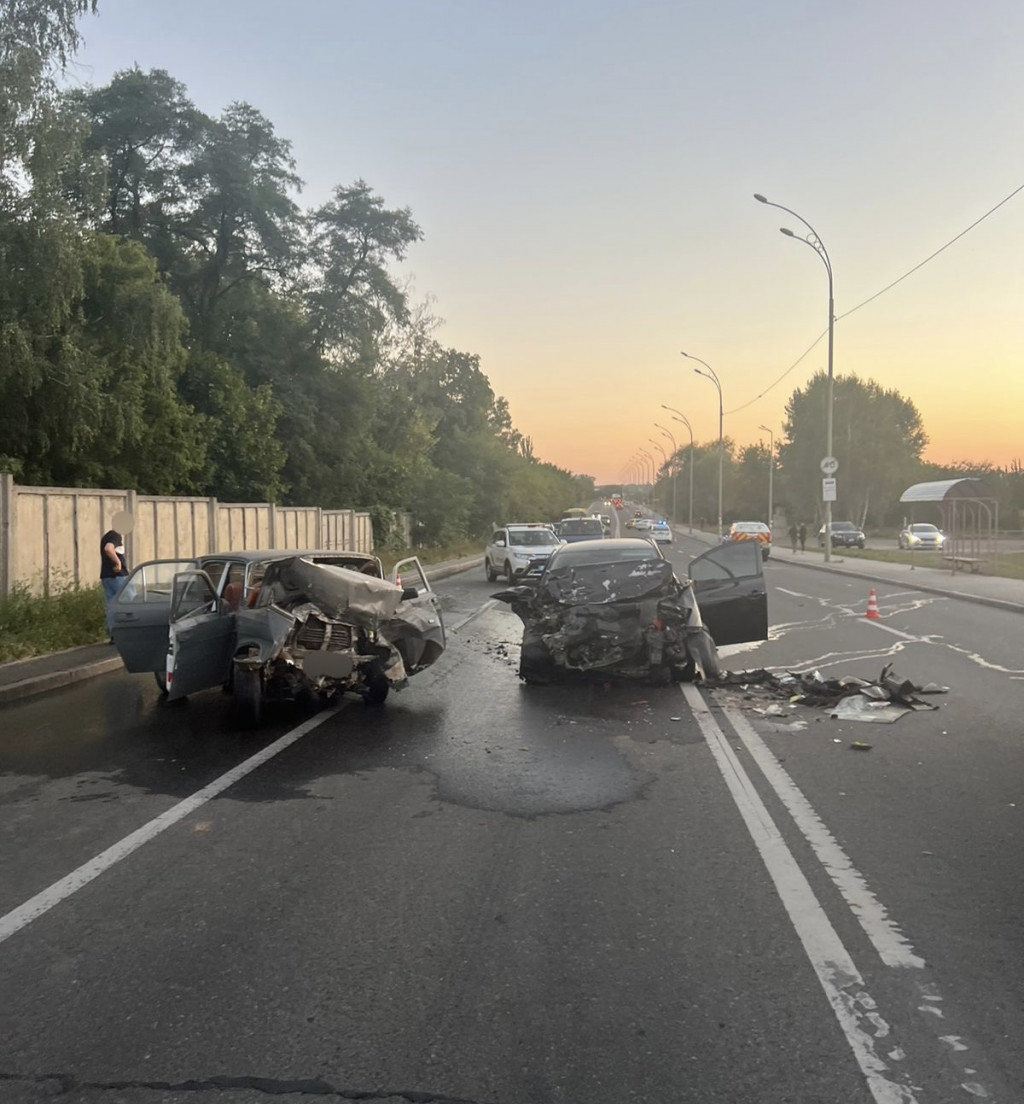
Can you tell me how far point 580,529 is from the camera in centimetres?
3666

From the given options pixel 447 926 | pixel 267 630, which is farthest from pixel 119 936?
pixel 267 630

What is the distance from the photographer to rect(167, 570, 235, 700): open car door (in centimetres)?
894

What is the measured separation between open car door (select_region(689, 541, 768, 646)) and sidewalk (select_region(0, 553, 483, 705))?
284 inches

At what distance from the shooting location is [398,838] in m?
5.73

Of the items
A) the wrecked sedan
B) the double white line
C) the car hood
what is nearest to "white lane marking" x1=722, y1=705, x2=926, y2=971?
the double white line

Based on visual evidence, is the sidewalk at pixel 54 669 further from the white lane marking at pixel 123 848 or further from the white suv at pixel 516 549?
the white suv at pixel 516 549

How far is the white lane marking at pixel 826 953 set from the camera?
3.22 metres

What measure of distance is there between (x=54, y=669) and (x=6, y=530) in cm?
368

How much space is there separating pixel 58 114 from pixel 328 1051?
18976 mm

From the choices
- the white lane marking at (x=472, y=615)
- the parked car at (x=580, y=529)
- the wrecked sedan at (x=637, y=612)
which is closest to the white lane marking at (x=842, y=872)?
the wrecked sedan at (x=637, y=612)

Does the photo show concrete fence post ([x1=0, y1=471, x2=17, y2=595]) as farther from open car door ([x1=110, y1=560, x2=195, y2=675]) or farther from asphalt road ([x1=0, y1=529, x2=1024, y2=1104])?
asphalt road ([x1=0, y1=529, x2=1024, y2=1104])

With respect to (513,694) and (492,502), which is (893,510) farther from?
(513,694)

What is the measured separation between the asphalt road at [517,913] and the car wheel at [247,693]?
0.24 m

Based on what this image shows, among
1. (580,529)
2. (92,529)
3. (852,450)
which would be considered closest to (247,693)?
(92,529)
